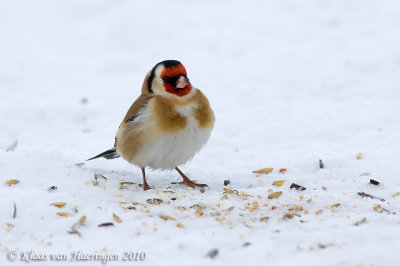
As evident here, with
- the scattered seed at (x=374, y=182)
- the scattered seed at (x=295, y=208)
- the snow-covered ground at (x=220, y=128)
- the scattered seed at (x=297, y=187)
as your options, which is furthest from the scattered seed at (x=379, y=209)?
the scattered seed at (x=297, y=187)

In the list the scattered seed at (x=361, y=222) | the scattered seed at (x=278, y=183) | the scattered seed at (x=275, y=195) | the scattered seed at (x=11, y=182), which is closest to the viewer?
the scattered seed at (x=361, y=222)

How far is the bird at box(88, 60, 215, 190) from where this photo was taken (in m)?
4.87

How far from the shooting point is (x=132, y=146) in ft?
16.6

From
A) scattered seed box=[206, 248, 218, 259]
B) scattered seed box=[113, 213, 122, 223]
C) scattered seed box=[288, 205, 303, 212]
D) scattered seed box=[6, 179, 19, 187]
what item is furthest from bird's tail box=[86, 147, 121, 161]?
scattered seed box=[206, 248, 218, 259]

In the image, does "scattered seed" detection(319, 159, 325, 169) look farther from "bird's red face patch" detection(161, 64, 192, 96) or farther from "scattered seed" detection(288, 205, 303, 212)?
"bird's red face patch" detection(161, 64, 192, 96)

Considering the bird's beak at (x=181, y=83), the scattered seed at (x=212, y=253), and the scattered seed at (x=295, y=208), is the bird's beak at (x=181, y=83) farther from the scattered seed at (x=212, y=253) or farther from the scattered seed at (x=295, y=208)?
the scattered seed at (x=212, y=253)

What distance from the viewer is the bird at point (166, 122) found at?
4.87 metres

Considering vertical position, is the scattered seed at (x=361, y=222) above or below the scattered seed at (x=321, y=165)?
above

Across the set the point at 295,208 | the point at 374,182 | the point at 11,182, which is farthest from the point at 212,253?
the point at 11,182

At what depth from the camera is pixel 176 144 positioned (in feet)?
16.1

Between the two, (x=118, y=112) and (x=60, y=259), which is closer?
(x=60, y=259)

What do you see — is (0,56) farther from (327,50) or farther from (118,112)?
(327,50)

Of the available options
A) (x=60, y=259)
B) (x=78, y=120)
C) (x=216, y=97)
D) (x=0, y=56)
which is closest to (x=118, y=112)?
(x=78, y=120)

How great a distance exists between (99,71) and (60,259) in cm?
639
